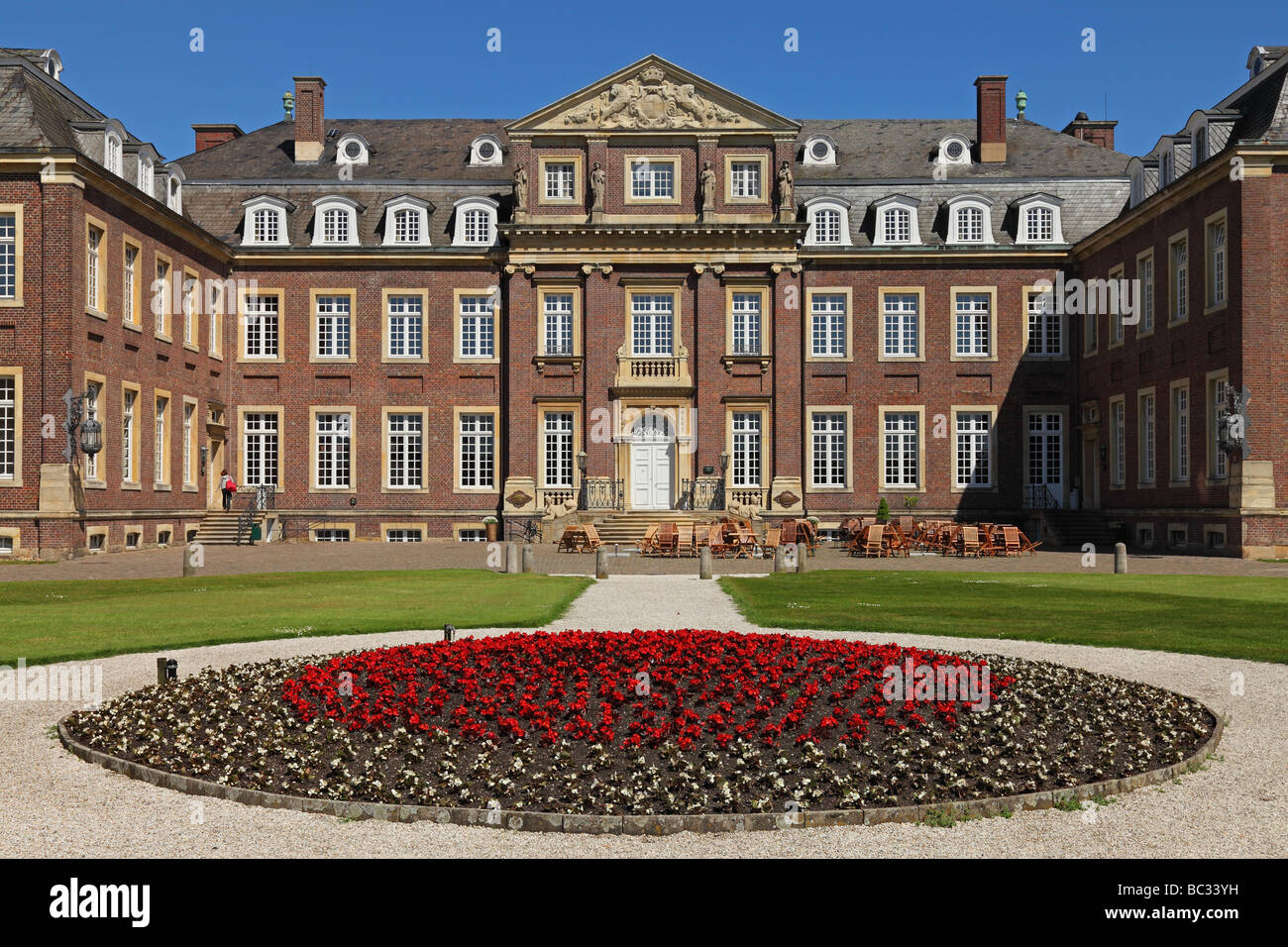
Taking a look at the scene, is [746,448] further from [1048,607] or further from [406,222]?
[1048,607]

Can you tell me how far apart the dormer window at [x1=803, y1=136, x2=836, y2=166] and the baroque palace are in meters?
0.08

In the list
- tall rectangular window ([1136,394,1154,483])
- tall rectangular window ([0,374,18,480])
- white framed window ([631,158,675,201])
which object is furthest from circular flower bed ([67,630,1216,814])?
white framed window ([631,158,675,201])

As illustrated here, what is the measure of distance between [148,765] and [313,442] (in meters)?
34.7

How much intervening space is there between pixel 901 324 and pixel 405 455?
18.0m

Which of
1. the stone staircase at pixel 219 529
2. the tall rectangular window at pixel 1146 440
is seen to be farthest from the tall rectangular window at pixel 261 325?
the tall rectangular window at pixel 1146 440

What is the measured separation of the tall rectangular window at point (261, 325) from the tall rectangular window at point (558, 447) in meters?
10.2

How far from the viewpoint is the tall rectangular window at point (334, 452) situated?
136 feet

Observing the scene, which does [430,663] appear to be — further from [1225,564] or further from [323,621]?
[1225,564]

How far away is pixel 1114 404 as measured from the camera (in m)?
38.0

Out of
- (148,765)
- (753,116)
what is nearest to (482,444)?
(753,116)

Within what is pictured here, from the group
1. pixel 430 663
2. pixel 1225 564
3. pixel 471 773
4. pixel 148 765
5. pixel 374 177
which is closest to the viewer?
pixel 471 773

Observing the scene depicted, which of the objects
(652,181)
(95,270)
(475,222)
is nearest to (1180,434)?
(652,181)

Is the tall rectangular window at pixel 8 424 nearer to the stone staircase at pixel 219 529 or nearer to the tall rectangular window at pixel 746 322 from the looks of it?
the stone staircase at pixel 219 529

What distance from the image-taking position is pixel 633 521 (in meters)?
37.2
